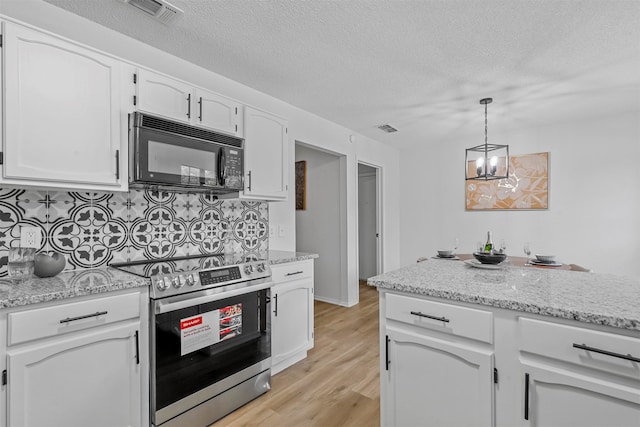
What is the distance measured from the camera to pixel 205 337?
1869 mm

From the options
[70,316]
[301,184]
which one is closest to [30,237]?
[70,316]

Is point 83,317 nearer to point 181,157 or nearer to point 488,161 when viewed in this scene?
point 181,157

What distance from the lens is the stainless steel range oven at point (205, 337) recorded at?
1690 millimetres

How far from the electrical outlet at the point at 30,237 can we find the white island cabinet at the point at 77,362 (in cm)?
58

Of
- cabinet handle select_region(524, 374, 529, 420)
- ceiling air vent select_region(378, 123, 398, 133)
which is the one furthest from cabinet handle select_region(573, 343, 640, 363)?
ceiling air vent select_region(378, 123, 398, 133)

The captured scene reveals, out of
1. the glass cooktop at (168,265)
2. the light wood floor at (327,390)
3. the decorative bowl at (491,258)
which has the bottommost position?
the light wood floor at (327,390)

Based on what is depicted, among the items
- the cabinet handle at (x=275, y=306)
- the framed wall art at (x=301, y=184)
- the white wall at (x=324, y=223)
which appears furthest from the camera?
the framed wall art at (x=301, y=184)

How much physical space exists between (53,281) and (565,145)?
17.4 feet

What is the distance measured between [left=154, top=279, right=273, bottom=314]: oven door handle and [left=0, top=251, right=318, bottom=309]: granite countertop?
14 centimetres

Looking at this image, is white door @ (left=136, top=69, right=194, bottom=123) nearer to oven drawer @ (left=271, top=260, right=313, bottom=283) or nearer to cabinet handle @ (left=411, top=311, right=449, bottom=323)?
oven drawer @ (left=271, top=260, right=313, bottom=283)

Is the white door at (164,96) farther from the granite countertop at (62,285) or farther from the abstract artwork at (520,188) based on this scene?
the abstract artwork at (520,188)

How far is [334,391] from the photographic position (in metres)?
2.26

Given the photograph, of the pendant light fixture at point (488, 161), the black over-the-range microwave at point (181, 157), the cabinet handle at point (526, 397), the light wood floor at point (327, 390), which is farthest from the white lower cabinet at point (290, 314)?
the pendant light fixture at point (488, 161)

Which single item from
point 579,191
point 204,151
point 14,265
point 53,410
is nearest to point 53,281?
point 14,265
